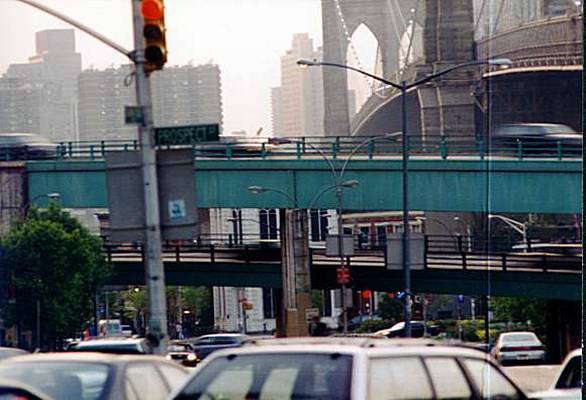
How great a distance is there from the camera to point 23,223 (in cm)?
380

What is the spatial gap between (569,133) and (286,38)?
78 centimetres

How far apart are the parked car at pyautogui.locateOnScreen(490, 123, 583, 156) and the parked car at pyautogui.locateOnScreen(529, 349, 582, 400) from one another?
0.61 meters

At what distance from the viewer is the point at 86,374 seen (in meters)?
3.80

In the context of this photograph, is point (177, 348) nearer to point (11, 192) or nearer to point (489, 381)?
point (11, 192)

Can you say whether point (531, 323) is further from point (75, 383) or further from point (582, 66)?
point (75, 383)

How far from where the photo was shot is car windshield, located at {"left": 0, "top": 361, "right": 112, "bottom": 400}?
376 centimetres

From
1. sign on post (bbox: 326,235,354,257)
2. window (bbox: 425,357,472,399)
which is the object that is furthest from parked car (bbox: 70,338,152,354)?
window (bbox: 425,357,472,399)

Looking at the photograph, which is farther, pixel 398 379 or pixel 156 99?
pixel 398 379

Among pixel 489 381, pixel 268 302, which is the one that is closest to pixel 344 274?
pixel 268 302

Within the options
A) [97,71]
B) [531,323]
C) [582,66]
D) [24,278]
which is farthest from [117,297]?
[582,66]

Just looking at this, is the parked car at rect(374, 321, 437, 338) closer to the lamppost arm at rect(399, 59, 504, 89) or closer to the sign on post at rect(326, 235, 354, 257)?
the sign on post at rect(326, 235, 354, 257)

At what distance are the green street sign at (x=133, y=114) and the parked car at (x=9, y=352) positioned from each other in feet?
2.07

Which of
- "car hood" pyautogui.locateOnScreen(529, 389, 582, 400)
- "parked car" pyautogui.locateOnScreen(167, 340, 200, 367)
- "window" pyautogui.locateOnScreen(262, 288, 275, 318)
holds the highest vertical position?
"window" pyautogui.locateOnScreen(262, 288, 275, 318)

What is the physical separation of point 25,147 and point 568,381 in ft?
5.33
